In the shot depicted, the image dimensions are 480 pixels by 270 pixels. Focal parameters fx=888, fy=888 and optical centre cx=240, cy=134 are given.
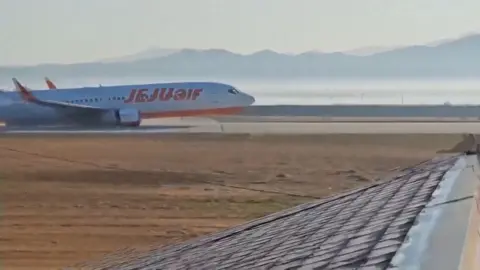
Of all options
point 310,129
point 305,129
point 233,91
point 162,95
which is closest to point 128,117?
point 162,95

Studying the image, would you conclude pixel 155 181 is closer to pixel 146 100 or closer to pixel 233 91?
pixel 146 100

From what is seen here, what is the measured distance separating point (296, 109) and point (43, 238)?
2273 inches

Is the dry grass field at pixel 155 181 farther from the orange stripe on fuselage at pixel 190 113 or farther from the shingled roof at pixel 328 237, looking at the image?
the orange stripe on fuselage at pixel 190 113

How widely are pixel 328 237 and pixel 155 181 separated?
876 inches

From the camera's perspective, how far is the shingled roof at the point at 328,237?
16.5ft

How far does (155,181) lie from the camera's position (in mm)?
28109

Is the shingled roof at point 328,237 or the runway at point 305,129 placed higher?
the shingled roof at point 328,237

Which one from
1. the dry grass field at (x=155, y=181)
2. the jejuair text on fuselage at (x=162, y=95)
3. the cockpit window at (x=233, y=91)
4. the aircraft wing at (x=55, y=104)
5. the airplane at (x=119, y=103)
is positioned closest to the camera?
the dry grass field at (x=155, y=181)

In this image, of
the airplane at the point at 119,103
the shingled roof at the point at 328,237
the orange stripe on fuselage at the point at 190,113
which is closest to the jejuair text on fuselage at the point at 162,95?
the airplane at the point at 119,103

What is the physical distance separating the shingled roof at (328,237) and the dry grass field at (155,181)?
851 centimetres

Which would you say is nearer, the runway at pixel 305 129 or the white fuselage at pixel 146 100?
the runway at pixel 305 129

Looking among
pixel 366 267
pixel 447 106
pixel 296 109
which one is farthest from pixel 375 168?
pixel 447 106

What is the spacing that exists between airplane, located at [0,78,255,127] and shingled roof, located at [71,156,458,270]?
43749mm

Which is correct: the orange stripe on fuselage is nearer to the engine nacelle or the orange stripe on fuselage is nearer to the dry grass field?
the engine nacelle
